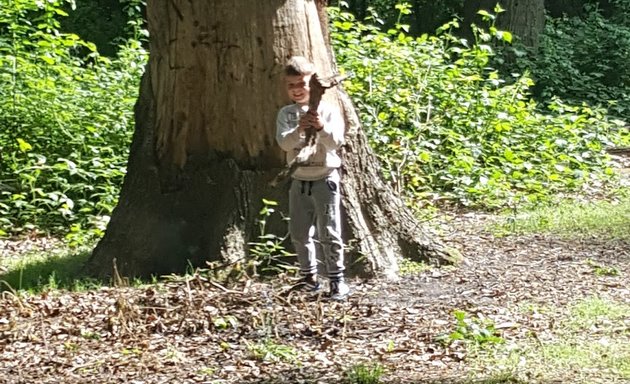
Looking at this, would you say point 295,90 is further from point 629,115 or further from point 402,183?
point 629,115

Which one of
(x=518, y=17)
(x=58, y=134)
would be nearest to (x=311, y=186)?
(x=58, y=134)

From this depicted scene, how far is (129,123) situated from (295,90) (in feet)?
18.1

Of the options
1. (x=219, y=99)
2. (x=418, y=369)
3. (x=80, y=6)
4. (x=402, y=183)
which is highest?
(x=80, y=6)

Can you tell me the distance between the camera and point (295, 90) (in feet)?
21.9

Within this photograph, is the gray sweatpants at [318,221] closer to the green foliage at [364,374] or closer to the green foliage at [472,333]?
the green foliage at [472,333]

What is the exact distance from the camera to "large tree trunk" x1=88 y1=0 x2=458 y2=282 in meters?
7.48

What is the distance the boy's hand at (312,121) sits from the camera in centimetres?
644

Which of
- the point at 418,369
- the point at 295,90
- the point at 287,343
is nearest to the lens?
the point at 418,369

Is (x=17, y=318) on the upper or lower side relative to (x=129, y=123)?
lower

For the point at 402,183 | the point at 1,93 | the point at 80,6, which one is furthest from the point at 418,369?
the point at 80,6

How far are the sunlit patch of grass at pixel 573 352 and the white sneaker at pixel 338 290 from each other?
1230mm

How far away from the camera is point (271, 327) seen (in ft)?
20.5

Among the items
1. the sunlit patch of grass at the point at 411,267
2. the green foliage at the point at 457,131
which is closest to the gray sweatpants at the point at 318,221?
the sunlit patch of grass at the point at 411,267

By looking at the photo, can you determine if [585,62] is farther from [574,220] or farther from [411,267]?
[411,267]
